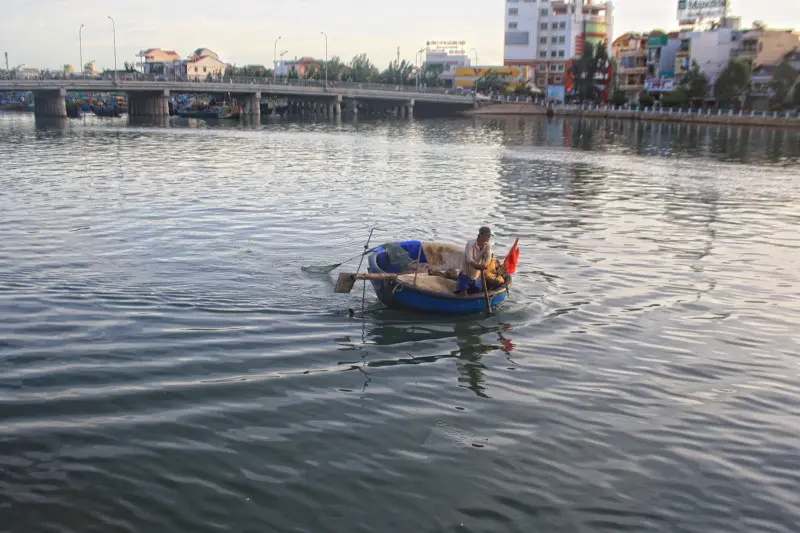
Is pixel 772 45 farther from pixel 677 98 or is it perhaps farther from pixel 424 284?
pixel 424 284

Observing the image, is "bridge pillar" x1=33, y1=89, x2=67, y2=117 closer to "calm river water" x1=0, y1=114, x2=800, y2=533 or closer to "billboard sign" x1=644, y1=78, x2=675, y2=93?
"calm river water" x1=0, y1=114, x2=800, y2=533

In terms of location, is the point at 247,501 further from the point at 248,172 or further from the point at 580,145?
the point at 580,145

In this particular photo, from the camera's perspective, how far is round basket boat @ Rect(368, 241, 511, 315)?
15141mm

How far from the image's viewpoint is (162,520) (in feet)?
27.5

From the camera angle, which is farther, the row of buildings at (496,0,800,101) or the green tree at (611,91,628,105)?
the green tree at (611,91,628,105)

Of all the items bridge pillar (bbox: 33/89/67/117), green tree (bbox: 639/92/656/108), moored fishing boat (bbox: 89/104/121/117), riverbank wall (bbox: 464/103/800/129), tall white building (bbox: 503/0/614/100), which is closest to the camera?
riverbank wall (bbox: 464/103/800/129)

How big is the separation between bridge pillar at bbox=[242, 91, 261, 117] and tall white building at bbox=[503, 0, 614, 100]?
73769 millimetres

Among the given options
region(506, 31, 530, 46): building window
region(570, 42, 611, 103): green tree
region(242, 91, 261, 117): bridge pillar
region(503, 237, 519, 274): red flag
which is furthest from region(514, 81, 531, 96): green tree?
region(503, 237, 519, 274): red flag

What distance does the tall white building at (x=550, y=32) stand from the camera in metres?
169

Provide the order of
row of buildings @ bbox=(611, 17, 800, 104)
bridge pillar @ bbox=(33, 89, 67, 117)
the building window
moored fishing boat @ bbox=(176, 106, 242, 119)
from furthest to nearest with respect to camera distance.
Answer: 1. the building window
2. moored fishing boat @ bbox=(176, 106, 242, 119)
3. row of buildings @ bbox=(611, 17, 800, 104)
4. bridge pillar @ bbox=(33, 89, 67, 117)

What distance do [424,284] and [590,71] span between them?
127 metres

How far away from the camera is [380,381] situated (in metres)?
12.4

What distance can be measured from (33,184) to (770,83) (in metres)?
96.3

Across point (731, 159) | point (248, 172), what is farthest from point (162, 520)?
point (731, 159)
